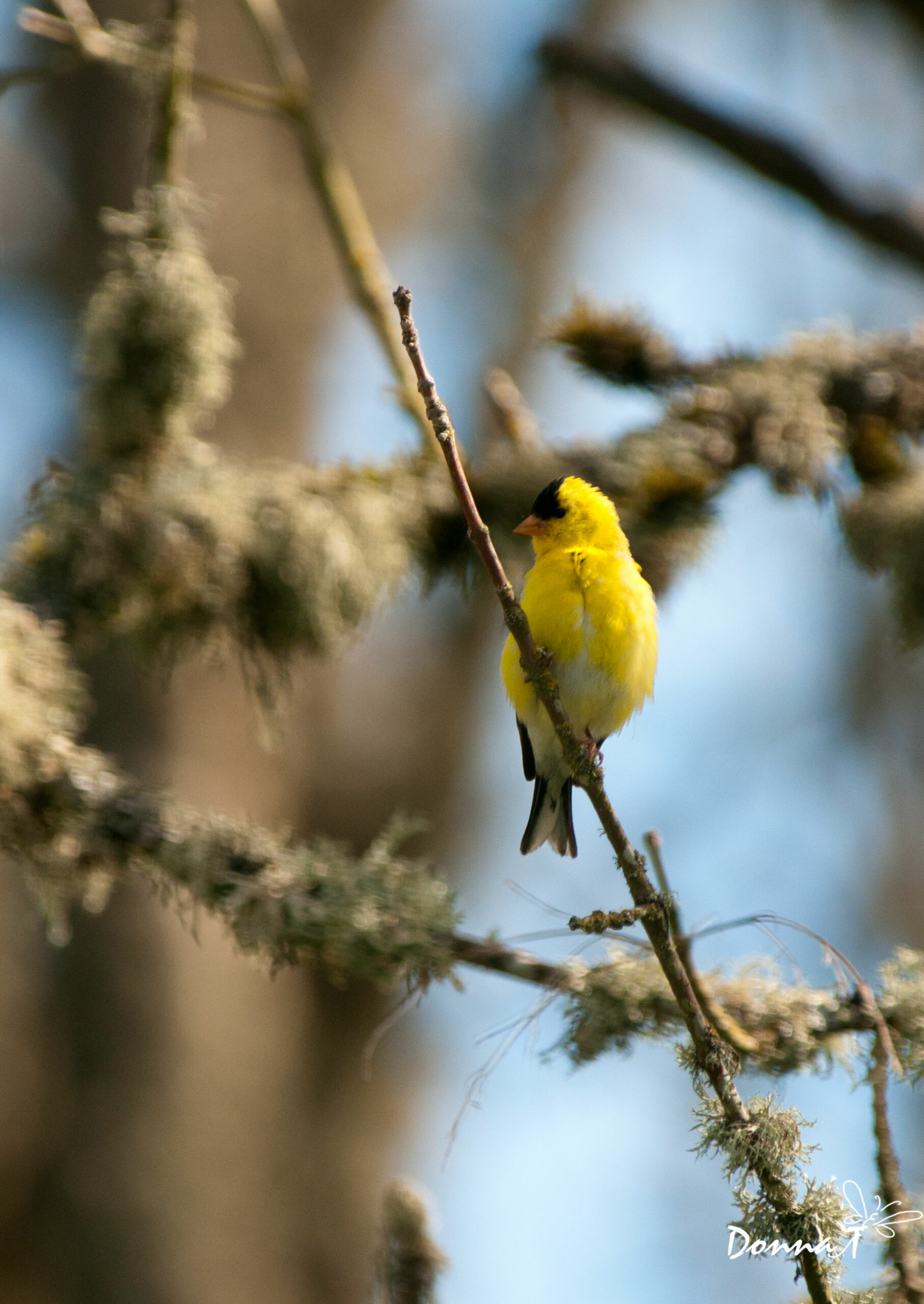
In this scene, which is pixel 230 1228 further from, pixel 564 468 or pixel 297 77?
pixel 297 77

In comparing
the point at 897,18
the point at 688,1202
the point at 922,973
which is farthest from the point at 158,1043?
the point at 688,1202

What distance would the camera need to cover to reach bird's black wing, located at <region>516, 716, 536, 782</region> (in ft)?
10.9

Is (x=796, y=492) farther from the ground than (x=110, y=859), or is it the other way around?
(x=796, y=492)

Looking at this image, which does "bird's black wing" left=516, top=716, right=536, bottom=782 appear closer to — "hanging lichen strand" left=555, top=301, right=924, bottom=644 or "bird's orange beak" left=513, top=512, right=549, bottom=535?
"bird's orange beak" left=513, top=512, right=549, bottom=535

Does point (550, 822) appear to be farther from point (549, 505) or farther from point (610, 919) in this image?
point (610, 919)

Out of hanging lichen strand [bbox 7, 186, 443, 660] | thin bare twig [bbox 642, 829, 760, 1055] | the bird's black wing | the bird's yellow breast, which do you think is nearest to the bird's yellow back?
the bird's yellow breast

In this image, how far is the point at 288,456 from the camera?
519 cm

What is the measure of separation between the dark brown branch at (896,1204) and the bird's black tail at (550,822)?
144 cm

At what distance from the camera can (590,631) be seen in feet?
9.77

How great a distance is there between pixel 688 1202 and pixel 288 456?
689 cm

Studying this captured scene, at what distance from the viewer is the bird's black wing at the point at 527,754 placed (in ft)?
10.9

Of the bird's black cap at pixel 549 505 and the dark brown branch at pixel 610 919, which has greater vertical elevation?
the bird's black cap at pixel 549 505

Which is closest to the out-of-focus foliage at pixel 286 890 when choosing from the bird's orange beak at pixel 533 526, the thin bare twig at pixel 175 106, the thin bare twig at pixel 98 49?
the bird's orange beak at pixel 533 526

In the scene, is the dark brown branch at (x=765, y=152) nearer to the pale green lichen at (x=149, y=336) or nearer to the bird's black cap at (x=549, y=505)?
the bird's black cap at (x=549, y=505)
